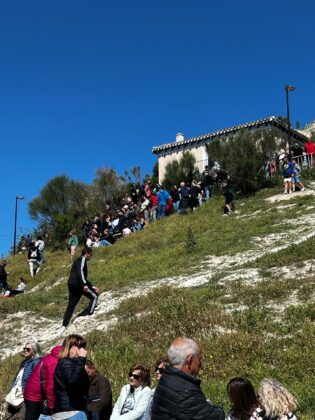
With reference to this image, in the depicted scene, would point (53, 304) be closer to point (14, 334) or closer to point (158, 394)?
point (14, 334)

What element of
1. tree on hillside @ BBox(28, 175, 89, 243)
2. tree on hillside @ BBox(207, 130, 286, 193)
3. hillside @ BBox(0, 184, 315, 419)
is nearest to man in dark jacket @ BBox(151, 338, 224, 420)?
hillside @ BBox(0, 184, 315, 419)

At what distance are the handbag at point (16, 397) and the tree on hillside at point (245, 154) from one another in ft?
72.1

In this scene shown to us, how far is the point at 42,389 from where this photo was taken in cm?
521

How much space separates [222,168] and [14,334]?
17945 mm

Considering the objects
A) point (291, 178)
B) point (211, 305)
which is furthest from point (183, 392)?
point (291, 178)

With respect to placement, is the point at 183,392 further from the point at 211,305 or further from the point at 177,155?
the point at 177,155

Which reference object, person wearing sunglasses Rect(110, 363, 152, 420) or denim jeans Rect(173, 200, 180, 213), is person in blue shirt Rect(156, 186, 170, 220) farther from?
person wearing sunglasses Rect(110, 363, 152, 420)

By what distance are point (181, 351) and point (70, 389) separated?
1.61m

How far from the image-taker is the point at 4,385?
943 cm

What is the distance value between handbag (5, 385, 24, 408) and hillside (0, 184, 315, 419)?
216 centimetres

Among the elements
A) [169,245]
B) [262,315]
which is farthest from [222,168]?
[262,315]

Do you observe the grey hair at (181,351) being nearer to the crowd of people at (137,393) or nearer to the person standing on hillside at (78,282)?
the crowd of people at (137,393)

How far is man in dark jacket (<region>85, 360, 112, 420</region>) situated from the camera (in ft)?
20.9

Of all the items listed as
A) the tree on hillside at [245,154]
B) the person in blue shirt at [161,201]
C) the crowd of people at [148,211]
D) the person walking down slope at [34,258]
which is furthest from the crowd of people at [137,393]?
the tree on hillside at [245,154]
